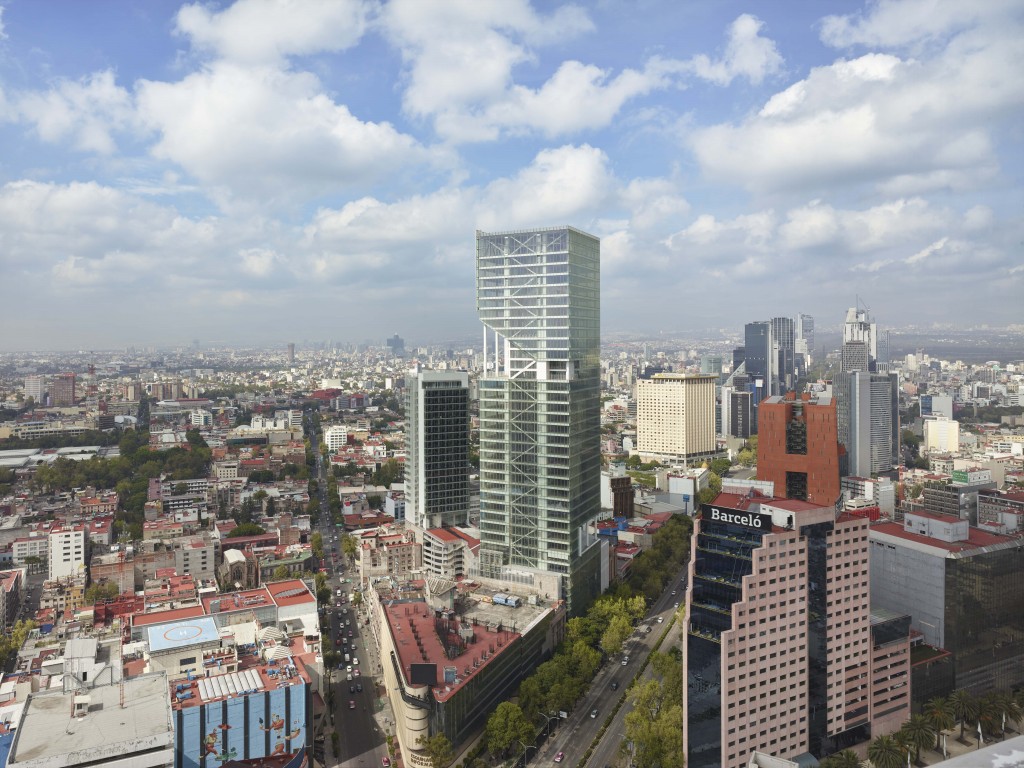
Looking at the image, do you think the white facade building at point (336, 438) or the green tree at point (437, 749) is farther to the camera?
the white facade building at point (336, 438)

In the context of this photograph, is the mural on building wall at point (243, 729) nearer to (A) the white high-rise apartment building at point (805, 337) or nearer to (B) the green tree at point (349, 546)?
(B) the green tree at point (349, 546)

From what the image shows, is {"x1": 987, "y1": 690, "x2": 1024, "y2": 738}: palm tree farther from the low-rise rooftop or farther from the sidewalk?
the low-rise rooftop

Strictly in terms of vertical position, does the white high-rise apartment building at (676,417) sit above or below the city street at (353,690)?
above

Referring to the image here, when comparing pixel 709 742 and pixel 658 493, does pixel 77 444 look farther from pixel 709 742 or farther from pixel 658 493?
pixel 709 742

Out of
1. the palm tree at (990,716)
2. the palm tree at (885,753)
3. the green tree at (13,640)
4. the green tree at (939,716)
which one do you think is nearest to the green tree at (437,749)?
the palm tree at (885,753)

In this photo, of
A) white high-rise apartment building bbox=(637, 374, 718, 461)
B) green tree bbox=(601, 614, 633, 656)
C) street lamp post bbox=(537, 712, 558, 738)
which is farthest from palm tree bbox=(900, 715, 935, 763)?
white high-rise apartment building bbox=(637, 374, 718, 461)

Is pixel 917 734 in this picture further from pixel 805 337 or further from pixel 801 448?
pixel 805 337
